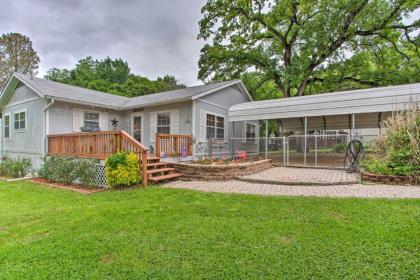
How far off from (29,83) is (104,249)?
10.2m

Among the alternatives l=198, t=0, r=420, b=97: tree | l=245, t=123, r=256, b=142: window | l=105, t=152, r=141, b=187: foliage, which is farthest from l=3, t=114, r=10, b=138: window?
l=245, t=123, r=256, b=142: window

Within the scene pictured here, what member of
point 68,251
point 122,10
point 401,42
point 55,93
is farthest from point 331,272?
point 401,42

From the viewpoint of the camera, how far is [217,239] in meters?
3.05

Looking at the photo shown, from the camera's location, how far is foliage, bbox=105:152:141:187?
6484mm

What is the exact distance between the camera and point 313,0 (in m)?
13.8

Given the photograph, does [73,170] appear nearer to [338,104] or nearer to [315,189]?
[315,189]

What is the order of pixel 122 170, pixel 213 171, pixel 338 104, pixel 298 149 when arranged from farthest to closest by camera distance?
pixel 298 149
pixel 338 104
pixel 213 171
pixel 122 170

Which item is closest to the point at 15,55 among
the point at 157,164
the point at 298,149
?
the point at 157,164

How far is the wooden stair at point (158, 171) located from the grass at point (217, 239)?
81.8 inches

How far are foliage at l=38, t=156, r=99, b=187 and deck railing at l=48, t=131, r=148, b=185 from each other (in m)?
0.31

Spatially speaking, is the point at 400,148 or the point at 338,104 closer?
the point at 400,148

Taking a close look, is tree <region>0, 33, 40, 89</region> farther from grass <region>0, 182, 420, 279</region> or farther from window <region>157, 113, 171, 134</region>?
grass <region>0, 182, 420, 279</region>

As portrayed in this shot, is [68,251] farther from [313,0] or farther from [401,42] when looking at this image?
[401,42]

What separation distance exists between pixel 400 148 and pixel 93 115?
1239cm
